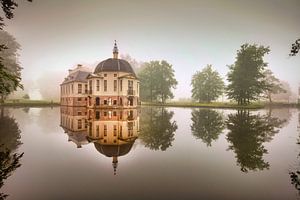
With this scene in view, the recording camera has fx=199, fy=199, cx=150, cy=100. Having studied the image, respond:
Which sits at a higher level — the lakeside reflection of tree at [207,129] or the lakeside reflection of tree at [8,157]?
the lakeside reflection of tree at [8,157]

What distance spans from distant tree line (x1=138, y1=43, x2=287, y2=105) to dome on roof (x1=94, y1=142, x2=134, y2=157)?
49272 mm

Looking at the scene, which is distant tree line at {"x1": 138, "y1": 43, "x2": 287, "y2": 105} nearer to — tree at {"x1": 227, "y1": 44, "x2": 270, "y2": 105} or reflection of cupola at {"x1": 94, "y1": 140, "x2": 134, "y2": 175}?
tree at {"x1": 227, "y1": 44, "x2": 270, "y2": 105}

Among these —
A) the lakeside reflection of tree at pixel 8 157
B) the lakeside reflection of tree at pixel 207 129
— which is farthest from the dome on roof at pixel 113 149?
the lakeside reflection of tree at pixel 207 129

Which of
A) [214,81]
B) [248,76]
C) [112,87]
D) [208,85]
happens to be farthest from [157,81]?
[248,76]

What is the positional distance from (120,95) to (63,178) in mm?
40101

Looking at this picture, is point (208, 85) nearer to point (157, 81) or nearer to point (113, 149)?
point (157, 81)

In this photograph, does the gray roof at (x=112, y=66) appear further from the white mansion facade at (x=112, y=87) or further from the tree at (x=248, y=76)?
the tree at (x=248, y=76)

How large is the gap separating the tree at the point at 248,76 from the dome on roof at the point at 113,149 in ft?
161

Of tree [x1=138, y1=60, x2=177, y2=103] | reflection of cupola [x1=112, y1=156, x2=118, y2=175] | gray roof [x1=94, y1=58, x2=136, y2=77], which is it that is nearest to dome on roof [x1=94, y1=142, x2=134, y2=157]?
reflection of cupola [x1=112, y1=156, x2=118, y2=175]

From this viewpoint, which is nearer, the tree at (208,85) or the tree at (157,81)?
the tree at (208,85)

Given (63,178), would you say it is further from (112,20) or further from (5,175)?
(112,20)

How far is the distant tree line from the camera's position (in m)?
53.2

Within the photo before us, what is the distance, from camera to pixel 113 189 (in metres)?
5.60

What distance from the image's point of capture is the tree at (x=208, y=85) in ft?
229
